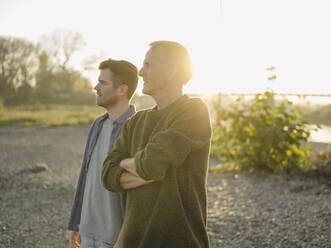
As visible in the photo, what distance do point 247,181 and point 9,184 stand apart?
4.16 meters

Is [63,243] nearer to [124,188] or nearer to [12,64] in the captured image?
[124,188]

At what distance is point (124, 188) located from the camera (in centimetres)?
141

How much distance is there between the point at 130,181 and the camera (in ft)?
4.51

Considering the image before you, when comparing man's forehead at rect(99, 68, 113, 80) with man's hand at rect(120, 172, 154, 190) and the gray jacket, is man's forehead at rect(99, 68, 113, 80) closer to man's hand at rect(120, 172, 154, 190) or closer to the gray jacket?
the gray jacket

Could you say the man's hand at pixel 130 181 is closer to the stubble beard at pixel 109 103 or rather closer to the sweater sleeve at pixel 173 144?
the sweater sleeve at pixel 173 144

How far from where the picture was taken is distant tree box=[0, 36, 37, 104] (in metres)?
28.2

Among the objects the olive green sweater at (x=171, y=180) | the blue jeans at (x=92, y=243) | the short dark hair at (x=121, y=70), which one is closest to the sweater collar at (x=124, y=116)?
the short dark hair at (x=121, y=70)

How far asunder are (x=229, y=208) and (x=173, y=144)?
11.6 ft

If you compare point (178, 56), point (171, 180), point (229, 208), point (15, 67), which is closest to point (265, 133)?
point (229, 208)

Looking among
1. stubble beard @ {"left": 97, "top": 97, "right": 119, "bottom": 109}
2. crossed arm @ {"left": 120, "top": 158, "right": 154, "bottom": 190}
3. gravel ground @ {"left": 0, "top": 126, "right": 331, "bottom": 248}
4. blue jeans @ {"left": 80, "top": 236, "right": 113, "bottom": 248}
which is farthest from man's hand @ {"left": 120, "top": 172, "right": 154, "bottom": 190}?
gravel ground @ {"left": 0, "top": 126, "right": 331, "bottom": 248}

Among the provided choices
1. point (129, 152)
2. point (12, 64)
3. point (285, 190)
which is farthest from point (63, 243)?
point (12, 64)

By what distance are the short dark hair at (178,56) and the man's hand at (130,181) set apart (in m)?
0.47

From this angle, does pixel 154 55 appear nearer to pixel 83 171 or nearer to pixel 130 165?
pixel 130 165

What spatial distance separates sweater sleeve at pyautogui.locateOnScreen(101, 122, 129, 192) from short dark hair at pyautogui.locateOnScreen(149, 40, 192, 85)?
37cm
